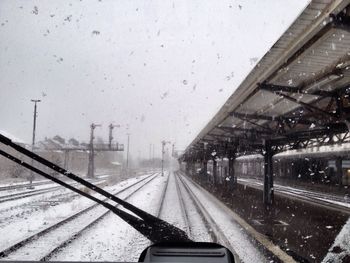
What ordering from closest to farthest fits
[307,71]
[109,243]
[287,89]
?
[109,243]
[307,71]
[287,89]

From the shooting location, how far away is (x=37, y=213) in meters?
4.87

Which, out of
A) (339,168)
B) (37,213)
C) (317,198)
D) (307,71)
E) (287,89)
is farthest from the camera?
(339,168)

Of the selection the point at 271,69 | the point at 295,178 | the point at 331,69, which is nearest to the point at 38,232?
the point at 271,69

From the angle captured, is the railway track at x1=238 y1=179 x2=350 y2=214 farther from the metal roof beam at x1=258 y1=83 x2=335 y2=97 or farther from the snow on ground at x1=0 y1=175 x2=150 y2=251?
the snow on ground at x1=0 y1=175 x2=150 y2=251

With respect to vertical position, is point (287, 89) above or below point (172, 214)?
above

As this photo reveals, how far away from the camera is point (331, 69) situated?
6059 millimetres

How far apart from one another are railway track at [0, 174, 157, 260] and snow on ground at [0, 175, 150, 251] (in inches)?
2.3

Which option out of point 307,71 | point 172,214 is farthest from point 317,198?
point 172,214

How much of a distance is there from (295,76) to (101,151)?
5.06m

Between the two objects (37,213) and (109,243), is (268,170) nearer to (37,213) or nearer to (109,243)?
(37,213)

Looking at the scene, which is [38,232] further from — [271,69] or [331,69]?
[331,69]

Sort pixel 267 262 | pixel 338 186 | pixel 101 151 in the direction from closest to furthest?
pixel 101 151 < pixel 267 262 < pixel 338 186

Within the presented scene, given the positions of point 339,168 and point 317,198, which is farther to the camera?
point 339,168

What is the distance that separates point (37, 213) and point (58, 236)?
5.57 feet
